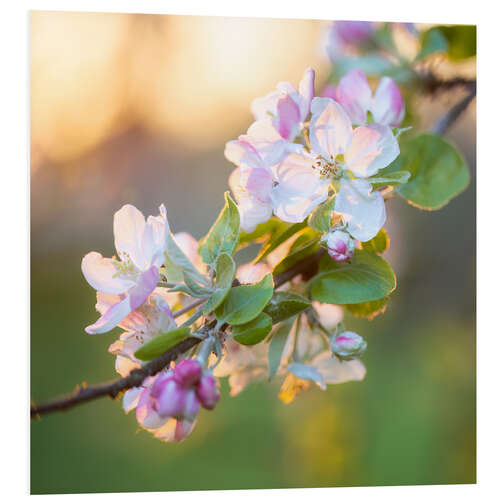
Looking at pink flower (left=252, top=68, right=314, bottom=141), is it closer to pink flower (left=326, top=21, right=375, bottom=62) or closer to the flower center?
the flower center

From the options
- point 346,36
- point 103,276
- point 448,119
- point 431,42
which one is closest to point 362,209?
point 103,276

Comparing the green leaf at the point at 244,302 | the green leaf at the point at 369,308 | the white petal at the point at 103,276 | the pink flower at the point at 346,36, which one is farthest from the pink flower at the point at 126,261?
the pink flower at the point at 346,36

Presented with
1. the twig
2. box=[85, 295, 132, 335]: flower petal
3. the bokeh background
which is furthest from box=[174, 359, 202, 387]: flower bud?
the bokeh background

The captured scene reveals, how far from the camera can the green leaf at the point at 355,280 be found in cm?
79

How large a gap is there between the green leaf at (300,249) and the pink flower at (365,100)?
210mm

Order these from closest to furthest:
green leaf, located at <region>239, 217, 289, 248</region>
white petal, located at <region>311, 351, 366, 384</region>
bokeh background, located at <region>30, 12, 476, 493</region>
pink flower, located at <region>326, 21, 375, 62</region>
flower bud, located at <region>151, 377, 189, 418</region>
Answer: flower bud, located at <region>151, 377, 189, 418</region>
green leaf, located at <region>239, 217, 289, 248</region>
white petal, located at <region>311, 351, 366, 384</region>
pink flower, located at <region>326, 21, 375, 62</region>
bokeh background, located at <region>30, 12, 476, 493</region>

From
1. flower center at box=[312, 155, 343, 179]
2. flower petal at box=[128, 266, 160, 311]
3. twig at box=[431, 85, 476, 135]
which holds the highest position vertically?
twig at box=[431, 85, 476, 135]

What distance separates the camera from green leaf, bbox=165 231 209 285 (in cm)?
80

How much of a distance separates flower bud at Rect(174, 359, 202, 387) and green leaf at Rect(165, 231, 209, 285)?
17cm

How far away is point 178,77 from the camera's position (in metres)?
2.09

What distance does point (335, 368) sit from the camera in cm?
102

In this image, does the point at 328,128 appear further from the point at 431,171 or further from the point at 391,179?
the point at 431,171

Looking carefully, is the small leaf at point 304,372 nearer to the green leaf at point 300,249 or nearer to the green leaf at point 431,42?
the green leaf at point 300,249

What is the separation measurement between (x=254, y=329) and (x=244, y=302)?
38mm
